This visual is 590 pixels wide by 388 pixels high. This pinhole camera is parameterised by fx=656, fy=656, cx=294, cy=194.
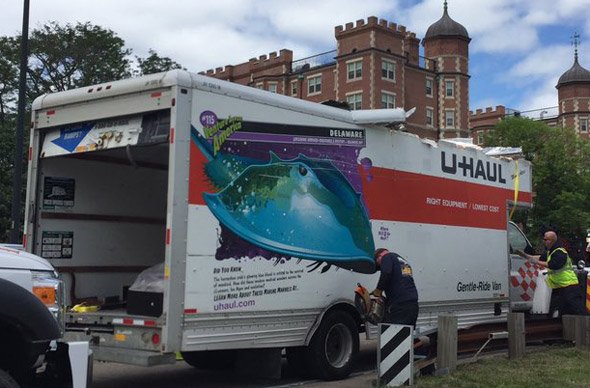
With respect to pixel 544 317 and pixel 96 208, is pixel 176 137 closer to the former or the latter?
pixel 96 208

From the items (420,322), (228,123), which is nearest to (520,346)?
(420,322)

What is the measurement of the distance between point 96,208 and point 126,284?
1034 mm

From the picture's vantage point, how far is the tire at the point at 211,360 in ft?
26.9

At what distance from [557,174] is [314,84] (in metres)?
23.3

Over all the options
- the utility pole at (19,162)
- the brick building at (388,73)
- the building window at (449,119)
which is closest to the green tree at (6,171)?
the utility pole at (19,162)

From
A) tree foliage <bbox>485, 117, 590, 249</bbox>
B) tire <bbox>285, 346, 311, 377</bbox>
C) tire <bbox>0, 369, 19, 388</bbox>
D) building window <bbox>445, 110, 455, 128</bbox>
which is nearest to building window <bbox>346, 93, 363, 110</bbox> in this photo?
building window <bbox>445, 110, 455, 128</bbox>

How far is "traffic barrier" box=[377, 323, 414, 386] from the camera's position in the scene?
6.91 meters

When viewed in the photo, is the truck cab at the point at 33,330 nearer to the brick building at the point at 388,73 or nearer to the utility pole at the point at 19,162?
the utility pole at the point at 19,162

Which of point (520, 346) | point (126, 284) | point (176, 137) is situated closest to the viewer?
point (176, 137)

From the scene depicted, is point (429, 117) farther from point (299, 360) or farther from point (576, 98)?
point (299, 360)

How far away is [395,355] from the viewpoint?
6961mm

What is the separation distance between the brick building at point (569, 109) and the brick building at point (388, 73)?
1813cm

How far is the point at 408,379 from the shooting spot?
6914 millimetres

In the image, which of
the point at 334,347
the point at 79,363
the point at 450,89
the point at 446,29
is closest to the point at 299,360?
the point at 334,347
